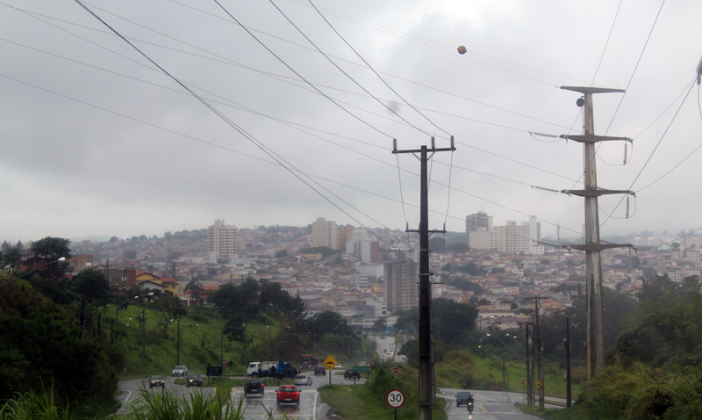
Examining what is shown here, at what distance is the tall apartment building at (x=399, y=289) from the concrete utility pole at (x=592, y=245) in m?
85.7

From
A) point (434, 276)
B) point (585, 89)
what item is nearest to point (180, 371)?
point (585, 89)

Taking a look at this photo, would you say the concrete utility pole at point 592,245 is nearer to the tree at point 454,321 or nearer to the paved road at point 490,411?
the paved road at point 490,411

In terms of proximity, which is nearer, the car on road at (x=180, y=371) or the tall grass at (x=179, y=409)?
the tall grass at (x=179, y=409)

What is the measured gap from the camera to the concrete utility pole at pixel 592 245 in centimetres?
2784

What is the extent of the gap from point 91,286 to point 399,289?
244 feet

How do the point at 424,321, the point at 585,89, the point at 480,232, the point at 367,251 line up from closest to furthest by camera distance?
the point at 424,321, the point at 585,89, the point at 480,232, the point at 367,251

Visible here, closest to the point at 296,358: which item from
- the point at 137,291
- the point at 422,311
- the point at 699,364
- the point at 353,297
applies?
the point at 137,291

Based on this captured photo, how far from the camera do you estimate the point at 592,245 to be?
27.7m

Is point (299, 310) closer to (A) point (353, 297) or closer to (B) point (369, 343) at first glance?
(B) point (369, 343)

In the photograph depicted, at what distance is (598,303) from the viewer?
91.5 ft

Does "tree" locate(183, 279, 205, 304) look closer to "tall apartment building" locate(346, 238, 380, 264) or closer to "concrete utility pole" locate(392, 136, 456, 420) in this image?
"concrete utility pole" locate(392, 136, 456, 420)

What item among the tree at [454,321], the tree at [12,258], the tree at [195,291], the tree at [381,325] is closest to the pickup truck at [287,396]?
the tree at [12,258]

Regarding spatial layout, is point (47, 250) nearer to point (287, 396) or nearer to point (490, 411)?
point (287, 396)

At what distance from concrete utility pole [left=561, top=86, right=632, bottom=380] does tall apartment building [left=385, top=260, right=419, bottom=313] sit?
281 ft
